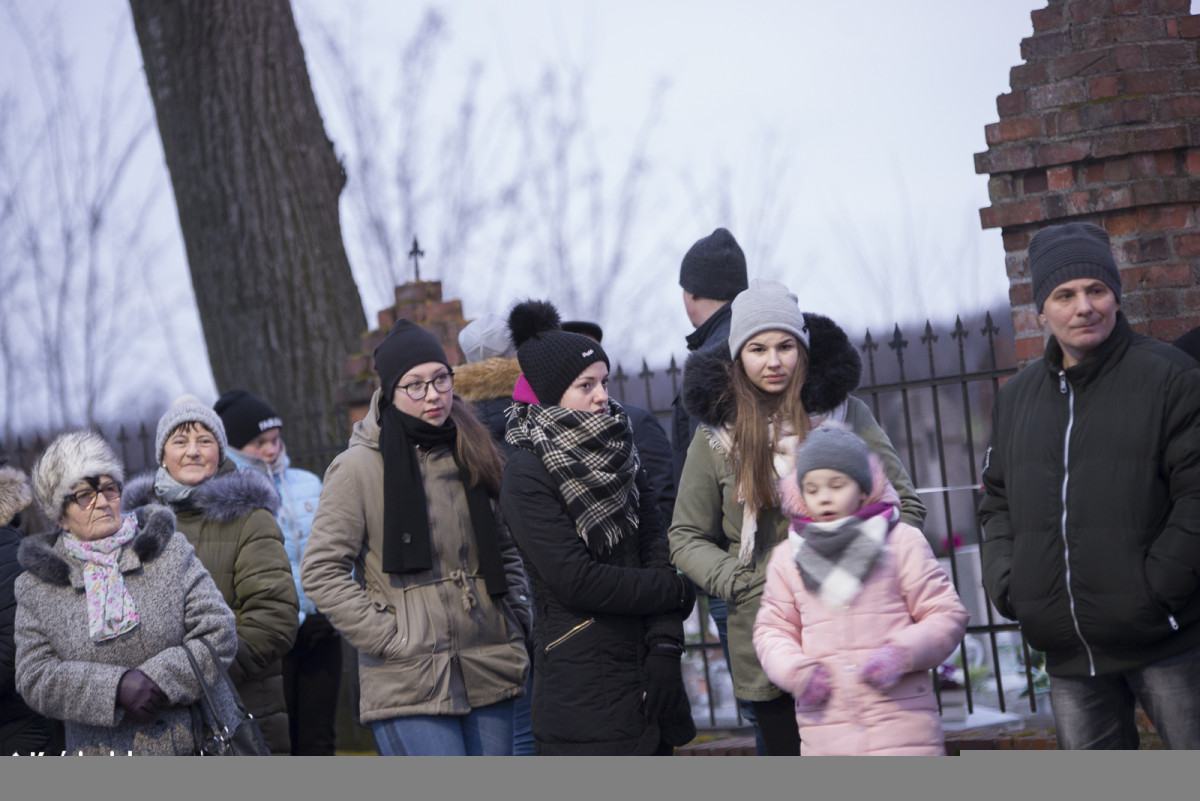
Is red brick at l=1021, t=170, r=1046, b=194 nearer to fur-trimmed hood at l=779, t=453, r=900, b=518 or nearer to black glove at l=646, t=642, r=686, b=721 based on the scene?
fur-trimmed hood at l=779, t=453, r=900, b=518

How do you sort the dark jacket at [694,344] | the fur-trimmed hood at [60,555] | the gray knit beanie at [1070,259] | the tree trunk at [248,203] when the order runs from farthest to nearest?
the tree trunk at [248,203] → the dark jacket at [694,344] → the fur-trimmed hood at [60,555] → the gray knit beanie at [1070,259]

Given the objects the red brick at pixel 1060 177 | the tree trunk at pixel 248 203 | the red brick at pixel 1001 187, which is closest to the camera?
the red brick at pixel 1060 177

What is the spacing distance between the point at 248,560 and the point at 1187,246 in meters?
3.63

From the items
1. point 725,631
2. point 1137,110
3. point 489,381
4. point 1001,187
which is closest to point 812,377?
point 725,631

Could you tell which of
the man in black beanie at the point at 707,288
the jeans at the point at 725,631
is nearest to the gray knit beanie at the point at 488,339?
the man in black beanie at the point at 707,288

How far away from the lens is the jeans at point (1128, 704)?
3.16 m

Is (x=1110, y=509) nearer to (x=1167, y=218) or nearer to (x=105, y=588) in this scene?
(x=1167, y=218)

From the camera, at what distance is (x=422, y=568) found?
382 cm

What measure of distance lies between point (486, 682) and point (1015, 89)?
3056mm

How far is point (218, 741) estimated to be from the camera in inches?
148

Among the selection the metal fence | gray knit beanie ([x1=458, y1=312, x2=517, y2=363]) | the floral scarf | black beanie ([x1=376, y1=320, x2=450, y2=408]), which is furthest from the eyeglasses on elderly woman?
the metal fence

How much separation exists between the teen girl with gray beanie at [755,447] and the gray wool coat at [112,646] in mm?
1558

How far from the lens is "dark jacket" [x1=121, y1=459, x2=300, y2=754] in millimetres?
4277

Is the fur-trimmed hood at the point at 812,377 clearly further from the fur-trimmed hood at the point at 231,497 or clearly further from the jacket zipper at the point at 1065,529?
the fur-trimmed hood at the point at 231,497
